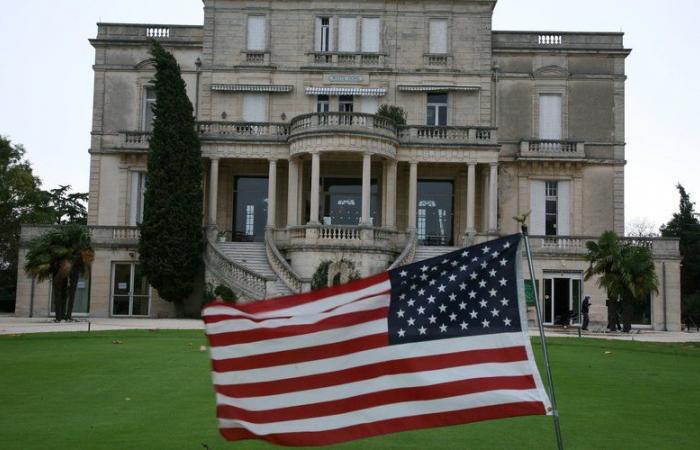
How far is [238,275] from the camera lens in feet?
101

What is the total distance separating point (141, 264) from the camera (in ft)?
109

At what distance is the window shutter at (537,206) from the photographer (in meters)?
38.7

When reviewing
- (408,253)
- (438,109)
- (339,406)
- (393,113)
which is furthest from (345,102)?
(339,406)

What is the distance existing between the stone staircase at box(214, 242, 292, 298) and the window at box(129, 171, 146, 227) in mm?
6497

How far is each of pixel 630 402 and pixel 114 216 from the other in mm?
32823

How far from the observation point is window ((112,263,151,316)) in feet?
117

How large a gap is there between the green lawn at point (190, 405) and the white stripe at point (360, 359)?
5.59ft

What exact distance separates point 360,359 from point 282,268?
85.7ft

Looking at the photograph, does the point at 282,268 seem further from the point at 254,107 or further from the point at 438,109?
the point at 438,109

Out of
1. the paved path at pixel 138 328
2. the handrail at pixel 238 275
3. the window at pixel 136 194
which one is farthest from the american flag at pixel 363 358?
the window at pixel 136 194

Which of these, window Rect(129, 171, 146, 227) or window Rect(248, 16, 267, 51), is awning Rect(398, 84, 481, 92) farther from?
window Rect(129, 171, 146, 227)

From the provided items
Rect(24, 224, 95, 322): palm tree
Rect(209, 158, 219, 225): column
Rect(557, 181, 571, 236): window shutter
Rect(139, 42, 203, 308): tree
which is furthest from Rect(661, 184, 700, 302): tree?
Rect(24, 224, 95, 322): palm tree


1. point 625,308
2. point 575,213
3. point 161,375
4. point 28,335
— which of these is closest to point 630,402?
point 161,375

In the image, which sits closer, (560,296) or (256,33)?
(560,296)
